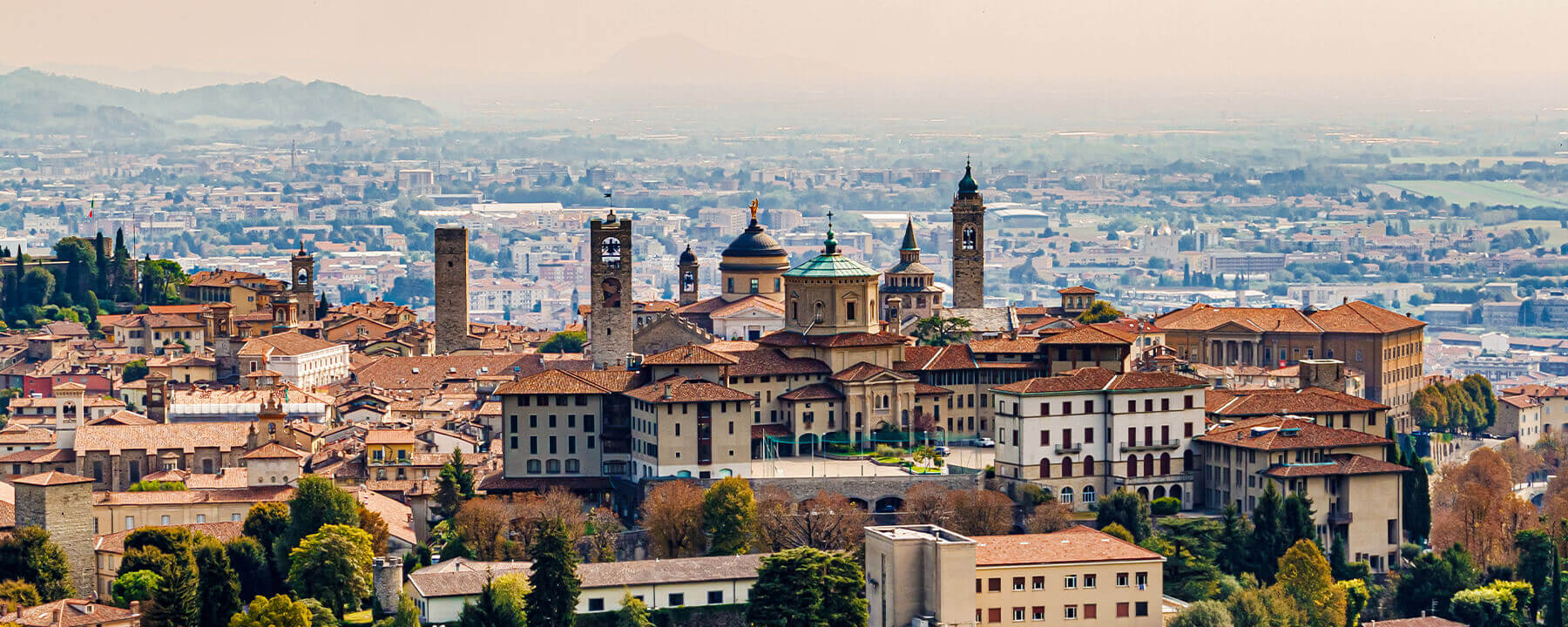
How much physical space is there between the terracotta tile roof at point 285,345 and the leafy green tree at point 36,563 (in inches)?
906

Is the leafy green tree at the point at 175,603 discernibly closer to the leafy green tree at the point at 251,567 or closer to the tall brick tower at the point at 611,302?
the leafy green tree at the point at 251,567

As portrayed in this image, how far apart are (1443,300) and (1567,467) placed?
400 feet

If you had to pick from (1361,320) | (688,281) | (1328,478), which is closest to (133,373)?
(688,281)

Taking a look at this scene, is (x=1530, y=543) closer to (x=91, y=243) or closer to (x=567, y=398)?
(x=567, y=398)

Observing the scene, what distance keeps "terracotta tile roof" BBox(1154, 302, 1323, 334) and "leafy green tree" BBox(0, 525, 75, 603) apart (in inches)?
1229

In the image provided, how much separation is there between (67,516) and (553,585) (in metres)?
9.01

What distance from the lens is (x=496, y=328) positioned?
88812 mm

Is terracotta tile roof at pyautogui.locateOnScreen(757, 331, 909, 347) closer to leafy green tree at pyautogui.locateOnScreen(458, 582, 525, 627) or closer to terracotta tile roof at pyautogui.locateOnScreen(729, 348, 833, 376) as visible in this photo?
terracotta tile roof at pyautogui.locateOnScreen(729, 348, 833, 376)

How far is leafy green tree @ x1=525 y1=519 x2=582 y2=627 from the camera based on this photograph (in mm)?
43406

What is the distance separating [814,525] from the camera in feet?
156

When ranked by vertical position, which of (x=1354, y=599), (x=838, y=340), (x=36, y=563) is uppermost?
(x=838, y=340)

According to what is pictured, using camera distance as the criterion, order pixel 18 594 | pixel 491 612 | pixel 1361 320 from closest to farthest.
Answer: pixel 491 612, pixel 18 594, pixel 1361 320

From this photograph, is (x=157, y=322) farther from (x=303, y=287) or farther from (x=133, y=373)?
(x=133, y=373)

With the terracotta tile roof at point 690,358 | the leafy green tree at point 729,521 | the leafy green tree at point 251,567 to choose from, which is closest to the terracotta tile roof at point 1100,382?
the terracotta tile roof at point 690,358
